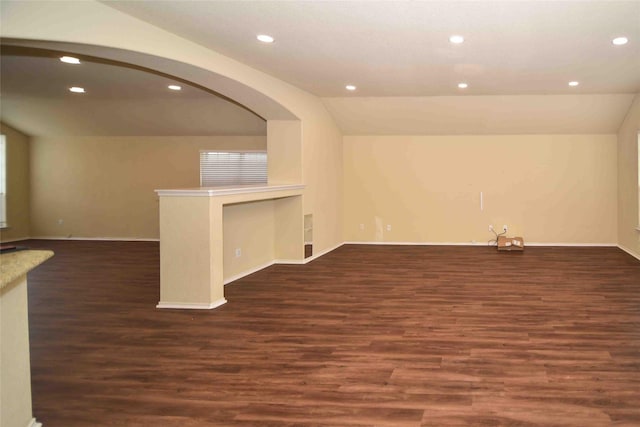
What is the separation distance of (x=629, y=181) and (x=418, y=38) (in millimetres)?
5609

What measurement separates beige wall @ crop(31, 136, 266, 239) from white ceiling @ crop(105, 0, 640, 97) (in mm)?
4207

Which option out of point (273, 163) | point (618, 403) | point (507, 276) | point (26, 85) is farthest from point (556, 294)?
point (26, 85)

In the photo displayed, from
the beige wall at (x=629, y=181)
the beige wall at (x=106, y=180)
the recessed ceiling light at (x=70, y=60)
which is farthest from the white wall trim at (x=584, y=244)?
the recessed ceiling light at (x=70, y=60)

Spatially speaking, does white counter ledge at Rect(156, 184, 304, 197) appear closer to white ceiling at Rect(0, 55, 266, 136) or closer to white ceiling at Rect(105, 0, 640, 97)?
white ceiling at Rect(105, 0, 640, 97)

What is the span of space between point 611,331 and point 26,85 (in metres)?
8.00

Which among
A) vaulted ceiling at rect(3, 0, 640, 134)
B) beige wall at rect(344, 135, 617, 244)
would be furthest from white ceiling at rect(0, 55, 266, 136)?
beige wall at rect(344, 135, 617, 244)

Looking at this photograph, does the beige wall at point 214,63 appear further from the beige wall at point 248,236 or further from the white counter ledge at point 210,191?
the white counter ledge at point 210,191

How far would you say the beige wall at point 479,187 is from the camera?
9.59 metres

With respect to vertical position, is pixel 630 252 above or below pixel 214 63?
below

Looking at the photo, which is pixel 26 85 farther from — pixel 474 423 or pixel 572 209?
pixel 572 209

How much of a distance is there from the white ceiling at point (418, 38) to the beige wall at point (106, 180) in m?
4.21

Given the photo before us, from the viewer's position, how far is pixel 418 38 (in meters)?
4.90

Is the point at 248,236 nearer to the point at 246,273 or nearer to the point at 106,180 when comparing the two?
the point at 246,273

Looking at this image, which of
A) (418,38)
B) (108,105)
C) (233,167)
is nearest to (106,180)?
(108,105)
